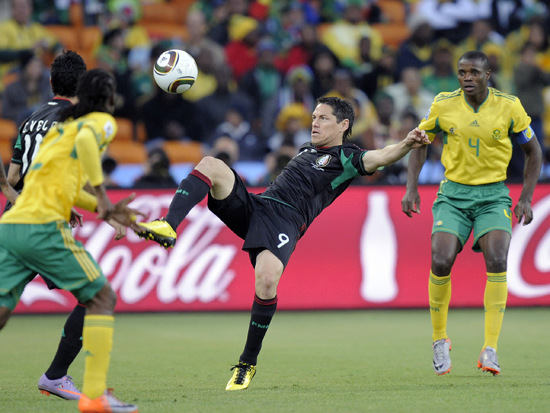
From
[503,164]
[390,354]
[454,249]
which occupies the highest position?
[503,164]

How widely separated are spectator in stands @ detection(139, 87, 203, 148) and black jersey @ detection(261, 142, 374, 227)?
25.7 feet

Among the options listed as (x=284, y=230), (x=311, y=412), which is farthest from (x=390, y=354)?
(x=311, y=412)

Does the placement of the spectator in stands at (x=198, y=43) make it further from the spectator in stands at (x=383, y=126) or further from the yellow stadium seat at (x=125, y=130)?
the spectator in stands at (x=383, y=126)

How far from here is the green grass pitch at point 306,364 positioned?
5.47m

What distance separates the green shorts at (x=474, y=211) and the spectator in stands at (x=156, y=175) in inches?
203

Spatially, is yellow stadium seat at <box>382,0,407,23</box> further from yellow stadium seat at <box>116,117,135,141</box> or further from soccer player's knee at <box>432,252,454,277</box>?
soccer player's knee at <box>432,252,454,277</box>

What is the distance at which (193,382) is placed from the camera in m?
6.56

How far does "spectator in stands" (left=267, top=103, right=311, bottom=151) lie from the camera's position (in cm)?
1438

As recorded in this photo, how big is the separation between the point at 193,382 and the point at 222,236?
16.7ft

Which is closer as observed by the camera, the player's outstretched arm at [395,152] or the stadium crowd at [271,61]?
the player's outstretched arm at [395,152]

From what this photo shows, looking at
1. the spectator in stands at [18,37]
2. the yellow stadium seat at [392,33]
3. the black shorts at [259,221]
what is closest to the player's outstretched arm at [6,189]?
the black shorts at [259,221]

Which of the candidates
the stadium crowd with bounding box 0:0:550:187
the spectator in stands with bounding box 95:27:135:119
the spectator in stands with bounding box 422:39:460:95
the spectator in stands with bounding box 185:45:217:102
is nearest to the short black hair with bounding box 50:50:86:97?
the stadium crowd with bounding box 0:0:550:187

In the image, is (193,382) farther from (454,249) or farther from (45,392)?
(454,249)

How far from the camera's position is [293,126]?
14.4 metres
